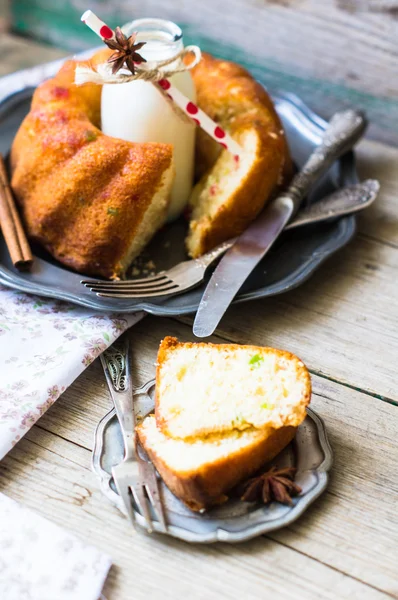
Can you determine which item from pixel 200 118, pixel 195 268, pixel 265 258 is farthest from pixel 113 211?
pixel 265 258

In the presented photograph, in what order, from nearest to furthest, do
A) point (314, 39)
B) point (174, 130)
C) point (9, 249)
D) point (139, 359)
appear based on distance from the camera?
point (139, 359)
point (9, 249)
point (174, 130)
point (314, 39)

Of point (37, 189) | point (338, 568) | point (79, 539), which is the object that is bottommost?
point (338, 568)

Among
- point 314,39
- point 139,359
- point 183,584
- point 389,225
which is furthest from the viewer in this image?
point 314,39

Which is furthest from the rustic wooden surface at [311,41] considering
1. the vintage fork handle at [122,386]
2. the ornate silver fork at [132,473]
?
the ornate silver fork at [132,473]

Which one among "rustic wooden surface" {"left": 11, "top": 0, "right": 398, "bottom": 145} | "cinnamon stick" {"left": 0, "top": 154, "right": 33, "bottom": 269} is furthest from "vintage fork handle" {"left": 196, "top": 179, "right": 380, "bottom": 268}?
"rustic wooden surface" {"left": 11, "top": 0, "right": 398, "bottom": 145}

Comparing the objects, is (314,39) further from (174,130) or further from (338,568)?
(338,568)

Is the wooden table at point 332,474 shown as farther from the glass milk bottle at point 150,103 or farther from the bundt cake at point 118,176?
the glass milk bottle at point 150,103

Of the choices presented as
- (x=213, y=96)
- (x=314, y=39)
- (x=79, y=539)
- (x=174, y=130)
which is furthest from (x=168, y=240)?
(x=314, y=39)
